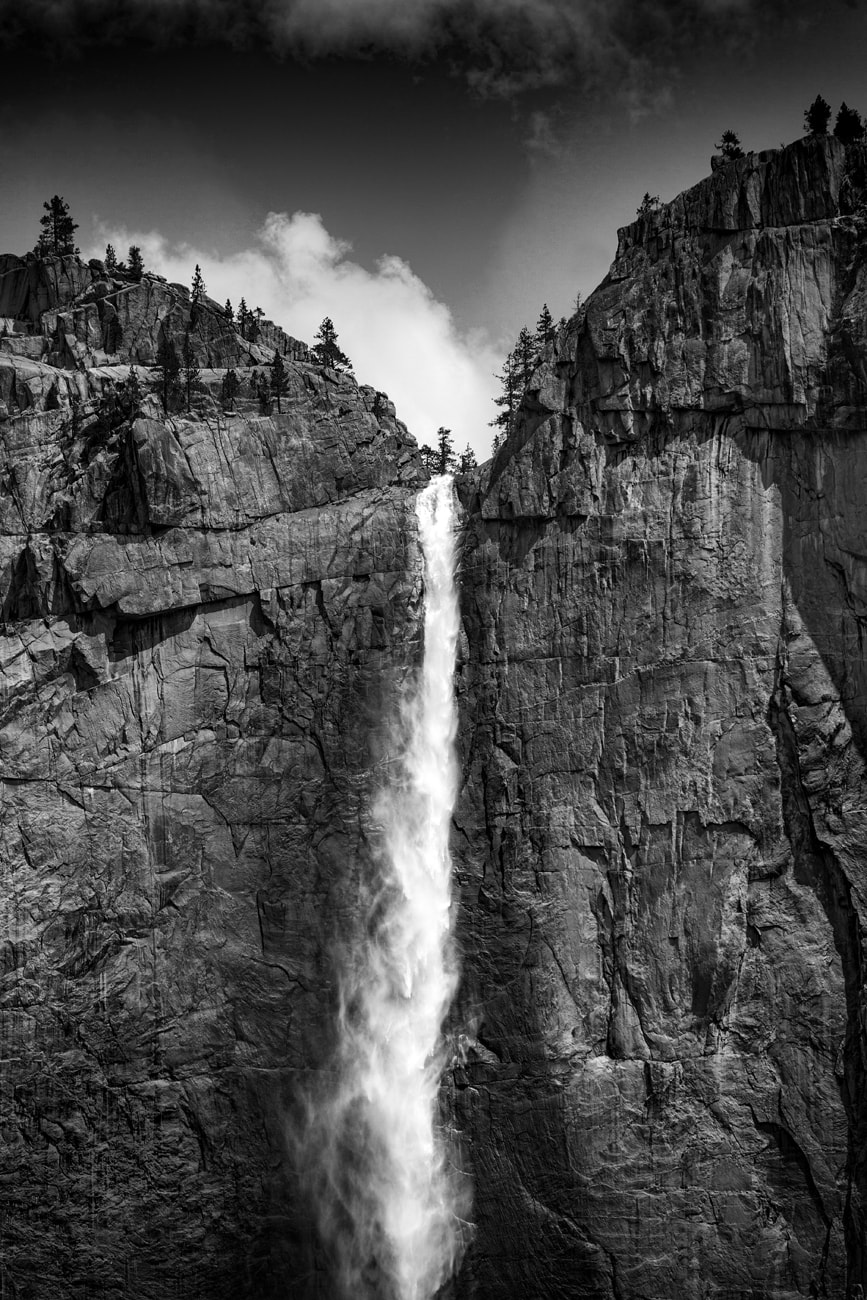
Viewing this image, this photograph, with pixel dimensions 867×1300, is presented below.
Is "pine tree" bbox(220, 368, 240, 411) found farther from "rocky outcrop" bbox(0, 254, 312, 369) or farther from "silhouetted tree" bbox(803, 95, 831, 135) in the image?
"silhouetted tree" bbox(803, 95, 831, 135)

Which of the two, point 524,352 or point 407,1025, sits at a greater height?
point 524,352

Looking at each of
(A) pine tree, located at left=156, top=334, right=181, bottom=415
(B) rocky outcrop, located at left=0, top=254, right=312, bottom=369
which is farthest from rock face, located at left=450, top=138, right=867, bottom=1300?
(B) rocky outcrop, located at left=0, top=254, right=312, bottom=369

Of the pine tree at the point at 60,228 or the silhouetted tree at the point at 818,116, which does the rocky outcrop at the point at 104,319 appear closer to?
the pine tree at the point at 60,228

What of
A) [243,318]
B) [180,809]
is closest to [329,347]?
[243,318]

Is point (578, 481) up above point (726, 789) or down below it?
above

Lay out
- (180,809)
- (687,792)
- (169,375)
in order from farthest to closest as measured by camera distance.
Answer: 1. (169,375)
2. (180,809)
3. (687,792)

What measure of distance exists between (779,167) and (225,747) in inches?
1138

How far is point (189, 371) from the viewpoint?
50.7 m

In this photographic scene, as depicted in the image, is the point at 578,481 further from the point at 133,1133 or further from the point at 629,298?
the point at 133,1133

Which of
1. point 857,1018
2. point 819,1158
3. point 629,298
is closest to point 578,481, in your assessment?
point 629,298

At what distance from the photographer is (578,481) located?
151ft

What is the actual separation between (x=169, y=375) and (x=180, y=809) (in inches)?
674

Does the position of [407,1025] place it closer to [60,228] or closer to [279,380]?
[279,380]

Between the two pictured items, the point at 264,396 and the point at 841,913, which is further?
the point at 264,396
